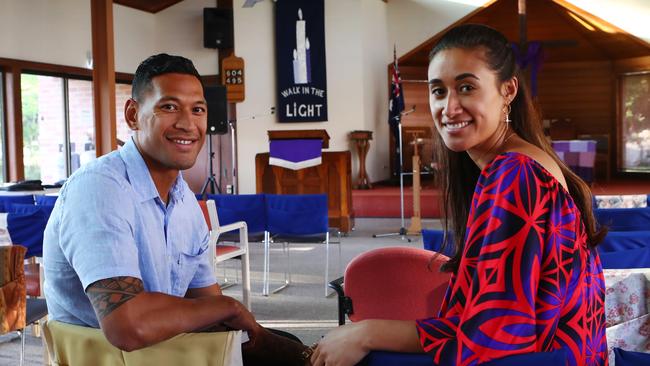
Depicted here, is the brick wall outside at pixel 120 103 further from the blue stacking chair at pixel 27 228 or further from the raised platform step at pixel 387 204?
the blue stacking chair at pixel 27 228

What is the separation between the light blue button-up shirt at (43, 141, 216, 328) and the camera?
1550 mm

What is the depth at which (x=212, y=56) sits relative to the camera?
41.8 feet

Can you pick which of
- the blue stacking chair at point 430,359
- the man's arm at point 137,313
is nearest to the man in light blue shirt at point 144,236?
the man's arm at point 137,313

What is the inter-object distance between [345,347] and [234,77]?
11.0 meters

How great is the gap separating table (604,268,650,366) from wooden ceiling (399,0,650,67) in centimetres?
1074

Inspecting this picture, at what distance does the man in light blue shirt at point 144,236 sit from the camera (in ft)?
5.00

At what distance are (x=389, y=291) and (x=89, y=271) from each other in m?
1.38

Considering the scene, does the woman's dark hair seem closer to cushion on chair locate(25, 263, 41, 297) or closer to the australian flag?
cushion on chair locate(25, 263, 41, 297)

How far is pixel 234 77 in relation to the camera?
12.1 metres

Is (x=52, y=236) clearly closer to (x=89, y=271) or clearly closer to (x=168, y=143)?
(x=89, y=271)

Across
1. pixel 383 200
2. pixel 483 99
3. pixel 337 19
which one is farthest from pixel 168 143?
pixel 337 19

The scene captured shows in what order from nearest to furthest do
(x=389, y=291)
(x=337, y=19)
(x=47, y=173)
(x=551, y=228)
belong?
(x=551, y=228) → (x=389, y=291) → (x=47, y=173) → (x=337, y=19)

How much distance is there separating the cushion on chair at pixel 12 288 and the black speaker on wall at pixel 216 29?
9739 mm

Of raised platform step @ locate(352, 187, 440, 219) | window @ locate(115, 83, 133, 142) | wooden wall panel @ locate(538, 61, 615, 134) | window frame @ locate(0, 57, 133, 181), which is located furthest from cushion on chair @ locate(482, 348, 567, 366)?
wooden wall panel @ locate(538, 61, 615, 134)
